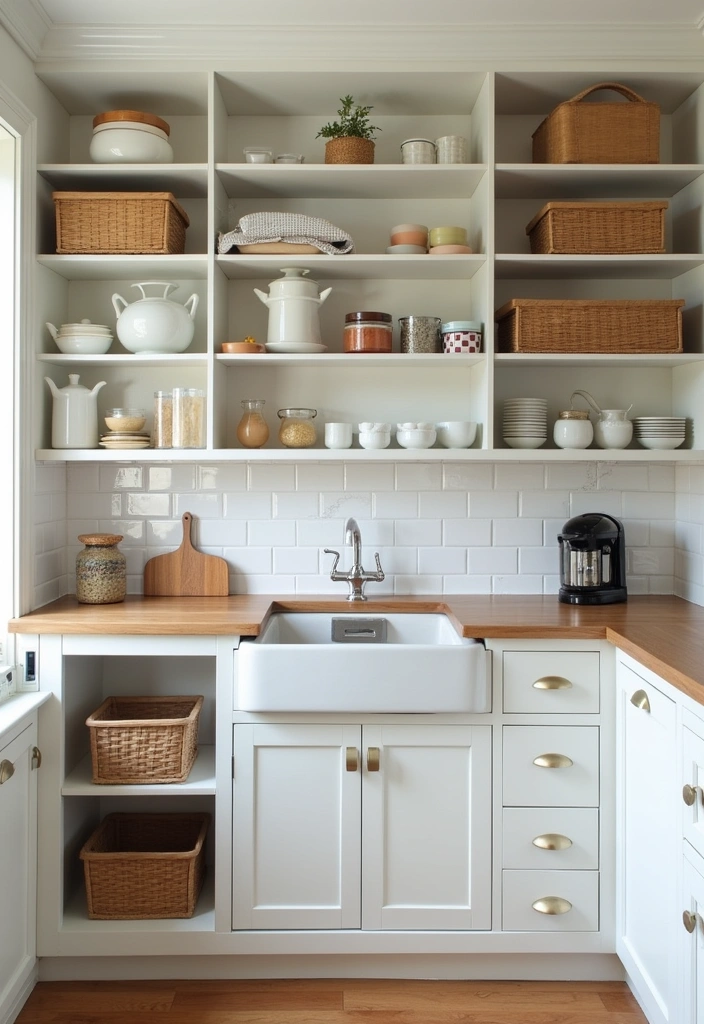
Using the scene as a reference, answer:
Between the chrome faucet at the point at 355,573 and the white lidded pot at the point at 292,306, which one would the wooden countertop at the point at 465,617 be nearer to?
the chrome faucet at the point at 355,573

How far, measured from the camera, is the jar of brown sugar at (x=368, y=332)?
2695mm

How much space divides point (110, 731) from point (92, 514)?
845mm

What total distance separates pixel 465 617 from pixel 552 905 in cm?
80

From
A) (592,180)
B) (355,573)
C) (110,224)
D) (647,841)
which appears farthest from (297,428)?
(647,841)

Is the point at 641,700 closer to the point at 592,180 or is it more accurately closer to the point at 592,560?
the point at 592,560

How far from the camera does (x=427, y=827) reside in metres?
2.36

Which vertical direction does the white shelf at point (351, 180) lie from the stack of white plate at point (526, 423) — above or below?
above

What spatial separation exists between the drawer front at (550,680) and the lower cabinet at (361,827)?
13 cm

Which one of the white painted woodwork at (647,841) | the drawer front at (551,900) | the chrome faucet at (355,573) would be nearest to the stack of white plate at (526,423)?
the chrome faucet at (355,573)

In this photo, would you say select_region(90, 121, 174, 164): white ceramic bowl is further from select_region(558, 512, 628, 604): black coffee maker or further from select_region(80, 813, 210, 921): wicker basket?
select_region(80, 813, 210, 921): wicker basket

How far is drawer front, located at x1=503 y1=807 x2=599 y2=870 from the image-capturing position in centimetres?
235

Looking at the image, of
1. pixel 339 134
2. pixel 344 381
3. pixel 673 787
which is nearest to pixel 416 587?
pixel 344 381

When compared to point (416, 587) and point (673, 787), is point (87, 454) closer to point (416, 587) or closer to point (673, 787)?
point (416, 587)

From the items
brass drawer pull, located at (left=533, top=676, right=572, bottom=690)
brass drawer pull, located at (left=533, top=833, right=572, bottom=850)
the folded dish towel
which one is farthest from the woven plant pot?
brass drawer pull, located at (left=533, top=833, right=572, bottom=850)
